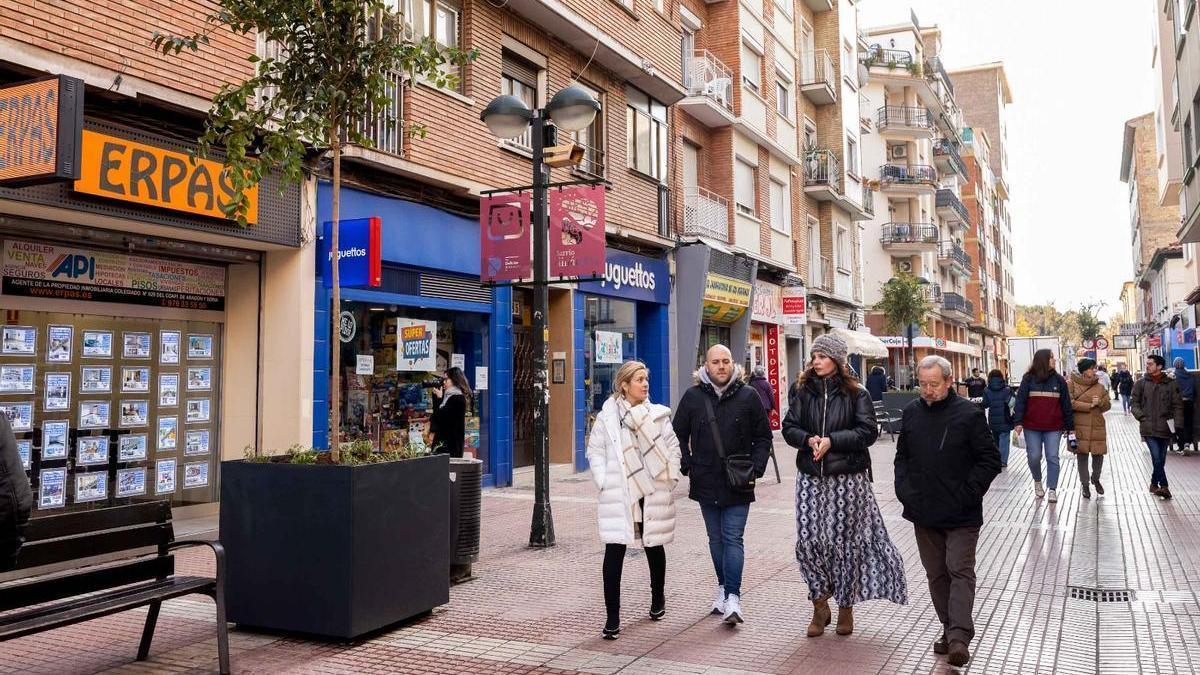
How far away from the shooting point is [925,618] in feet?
19.6

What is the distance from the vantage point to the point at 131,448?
29.5 ft

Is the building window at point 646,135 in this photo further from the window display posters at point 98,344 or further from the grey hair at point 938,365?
the grey hair at point 938,365

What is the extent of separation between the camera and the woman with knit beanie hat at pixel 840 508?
18.2 feet

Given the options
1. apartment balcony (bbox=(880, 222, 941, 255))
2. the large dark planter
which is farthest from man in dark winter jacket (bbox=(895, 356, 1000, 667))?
A: apartment balcony (bbox=(880, 222, 941, 255))

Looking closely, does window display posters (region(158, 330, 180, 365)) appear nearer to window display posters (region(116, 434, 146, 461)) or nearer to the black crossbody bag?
window display posters (region(116, 434, 146, 461))

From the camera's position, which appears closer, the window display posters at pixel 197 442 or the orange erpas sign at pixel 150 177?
the orange erpas sign at pixel 150 177

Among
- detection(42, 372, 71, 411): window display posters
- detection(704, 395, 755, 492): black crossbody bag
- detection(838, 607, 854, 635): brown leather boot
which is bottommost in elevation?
detection(838, 607, 854, 635): brown leather boot

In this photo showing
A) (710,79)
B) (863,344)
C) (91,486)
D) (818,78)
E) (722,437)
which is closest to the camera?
(722,437)

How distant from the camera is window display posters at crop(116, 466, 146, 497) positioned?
888cm

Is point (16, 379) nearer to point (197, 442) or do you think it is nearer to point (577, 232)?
point (197, 442)

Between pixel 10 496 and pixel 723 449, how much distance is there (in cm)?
386

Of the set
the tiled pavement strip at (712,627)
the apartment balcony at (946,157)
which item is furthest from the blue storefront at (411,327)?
the apartment balcony at (946,157)

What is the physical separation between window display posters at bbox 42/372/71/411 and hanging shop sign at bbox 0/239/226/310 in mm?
733

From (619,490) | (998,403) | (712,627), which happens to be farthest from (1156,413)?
(619,490)
